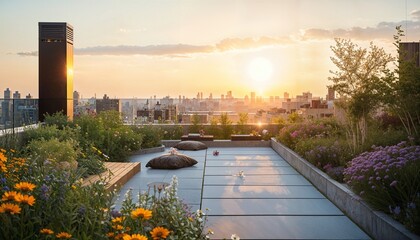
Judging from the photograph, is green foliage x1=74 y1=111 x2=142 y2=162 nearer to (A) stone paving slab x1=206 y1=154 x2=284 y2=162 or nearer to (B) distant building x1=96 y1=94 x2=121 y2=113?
(A) stone paving slab x1=206 y1=154 x2=284 y2=162

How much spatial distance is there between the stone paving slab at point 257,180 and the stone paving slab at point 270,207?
1.12 metres

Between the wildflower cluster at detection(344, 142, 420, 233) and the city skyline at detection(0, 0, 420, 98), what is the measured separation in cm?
443

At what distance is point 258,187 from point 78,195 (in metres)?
4.08

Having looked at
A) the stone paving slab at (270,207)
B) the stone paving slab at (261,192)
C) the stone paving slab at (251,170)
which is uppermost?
the stone paving slab at (251,170)

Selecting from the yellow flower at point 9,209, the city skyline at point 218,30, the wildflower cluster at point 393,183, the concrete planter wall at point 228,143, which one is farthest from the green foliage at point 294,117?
the yellow flower at point 9,209

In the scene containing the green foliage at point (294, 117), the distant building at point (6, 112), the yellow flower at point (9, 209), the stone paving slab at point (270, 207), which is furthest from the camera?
the green foliage at point (294, 117)

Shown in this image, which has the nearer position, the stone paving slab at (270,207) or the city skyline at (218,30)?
the stone paving slab at (270,207)

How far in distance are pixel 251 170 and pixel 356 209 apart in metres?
3.60

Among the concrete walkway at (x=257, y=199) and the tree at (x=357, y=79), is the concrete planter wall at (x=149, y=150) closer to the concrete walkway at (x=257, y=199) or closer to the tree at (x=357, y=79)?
the concrete walkway at (x=257, y=199)

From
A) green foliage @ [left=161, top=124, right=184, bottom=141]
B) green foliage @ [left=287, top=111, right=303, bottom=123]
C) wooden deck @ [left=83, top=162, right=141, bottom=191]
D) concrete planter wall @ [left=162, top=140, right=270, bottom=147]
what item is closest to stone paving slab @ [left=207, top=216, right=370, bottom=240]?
wooden deck @ [left=83, top=162, right=141, bottom=191]

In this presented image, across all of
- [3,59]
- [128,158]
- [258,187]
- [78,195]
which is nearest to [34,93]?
[3,59]

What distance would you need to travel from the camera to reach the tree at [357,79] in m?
7.50

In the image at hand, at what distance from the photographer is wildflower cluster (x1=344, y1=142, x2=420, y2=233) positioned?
158 inches

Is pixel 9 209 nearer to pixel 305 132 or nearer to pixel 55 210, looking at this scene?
pixel 55 210
